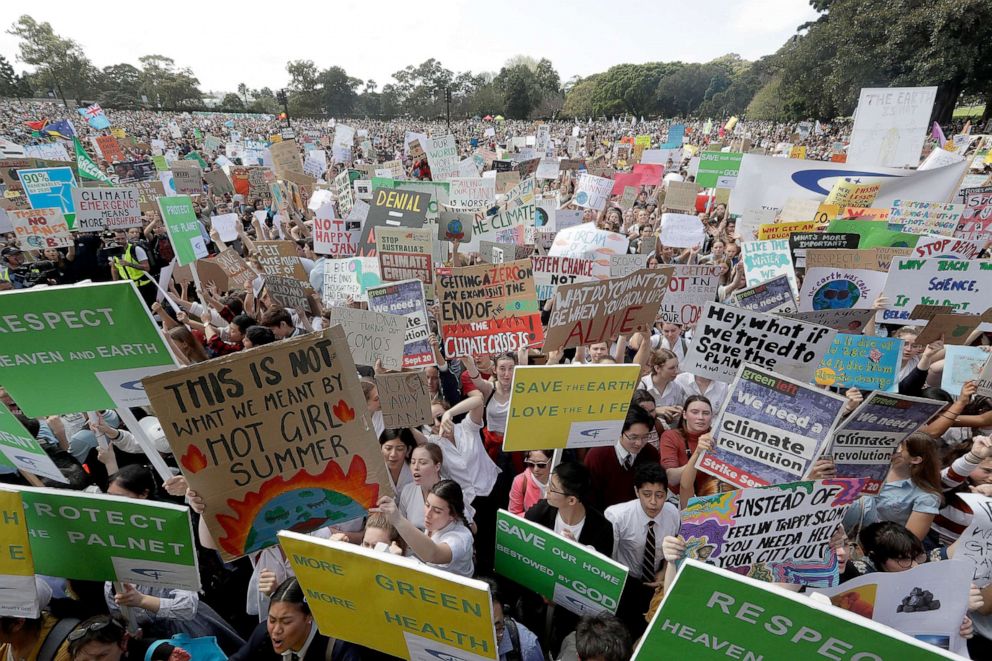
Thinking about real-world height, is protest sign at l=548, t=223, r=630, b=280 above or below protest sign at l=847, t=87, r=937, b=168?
below

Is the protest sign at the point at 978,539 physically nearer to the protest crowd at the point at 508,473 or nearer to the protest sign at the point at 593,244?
the protest crowd at the point at 508,473

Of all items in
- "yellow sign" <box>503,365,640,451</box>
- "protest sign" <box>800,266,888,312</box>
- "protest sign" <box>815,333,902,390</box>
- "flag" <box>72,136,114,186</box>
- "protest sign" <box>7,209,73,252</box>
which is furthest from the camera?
"flag" <box>72,136,114,186</box>

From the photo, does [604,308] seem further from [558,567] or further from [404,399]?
[558,567]

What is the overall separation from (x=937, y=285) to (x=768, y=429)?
408 cm

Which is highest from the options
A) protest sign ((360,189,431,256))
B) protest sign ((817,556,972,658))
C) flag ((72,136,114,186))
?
flag ((72,136,114,186))

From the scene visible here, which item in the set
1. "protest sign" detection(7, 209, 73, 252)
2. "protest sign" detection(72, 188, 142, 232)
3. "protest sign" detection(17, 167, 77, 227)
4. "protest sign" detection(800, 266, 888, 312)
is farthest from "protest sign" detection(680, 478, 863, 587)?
"protest sign" detection(7, 209, 73, 252)

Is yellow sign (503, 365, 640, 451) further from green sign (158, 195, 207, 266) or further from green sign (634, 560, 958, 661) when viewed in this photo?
green sign (158, 195, 207, 266)

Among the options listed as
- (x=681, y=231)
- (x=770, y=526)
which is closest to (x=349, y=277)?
(x=770, y=526)

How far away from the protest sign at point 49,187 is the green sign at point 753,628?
1206 cm

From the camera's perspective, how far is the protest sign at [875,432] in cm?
356

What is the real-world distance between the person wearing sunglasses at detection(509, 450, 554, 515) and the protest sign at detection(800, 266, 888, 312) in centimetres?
429

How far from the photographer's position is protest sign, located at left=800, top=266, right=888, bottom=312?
6406 mm

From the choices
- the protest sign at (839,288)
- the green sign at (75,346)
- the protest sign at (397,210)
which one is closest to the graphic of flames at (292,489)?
the green sign at (75,346)

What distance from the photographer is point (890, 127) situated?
1116 cm
